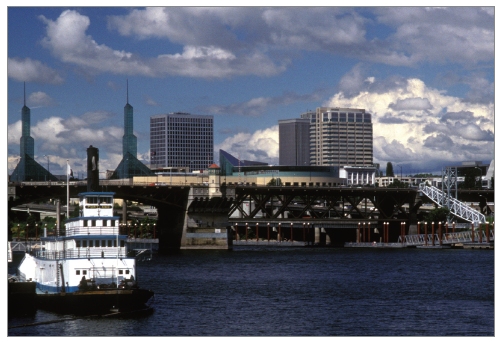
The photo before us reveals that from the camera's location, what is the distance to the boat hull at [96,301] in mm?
79625

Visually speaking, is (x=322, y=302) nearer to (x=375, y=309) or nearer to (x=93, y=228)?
(x=375, y=309)

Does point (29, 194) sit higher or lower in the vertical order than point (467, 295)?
higher

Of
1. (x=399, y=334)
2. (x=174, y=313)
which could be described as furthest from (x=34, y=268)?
(x=399, y=334)

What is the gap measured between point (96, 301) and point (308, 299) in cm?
2435

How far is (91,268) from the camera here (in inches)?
3278

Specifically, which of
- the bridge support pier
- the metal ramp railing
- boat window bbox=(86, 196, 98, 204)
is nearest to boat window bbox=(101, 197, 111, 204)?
boat window bbox=(86, 196, 98, 204)

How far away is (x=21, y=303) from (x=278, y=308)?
22.9 m

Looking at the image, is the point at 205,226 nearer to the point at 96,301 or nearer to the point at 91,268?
the point at 91,268

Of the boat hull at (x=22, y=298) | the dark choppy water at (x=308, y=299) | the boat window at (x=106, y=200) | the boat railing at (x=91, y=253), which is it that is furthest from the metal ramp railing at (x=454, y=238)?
the boat hull at (x=22, y=298)

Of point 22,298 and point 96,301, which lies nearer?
point 96,301

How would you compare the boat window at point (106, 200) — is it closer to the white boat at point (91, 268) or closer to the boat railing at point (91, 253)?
the white boat at point (91, 268)

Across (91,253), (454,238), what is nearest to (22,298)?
(91,253)

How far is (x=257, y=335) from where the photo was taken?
71.2 metres

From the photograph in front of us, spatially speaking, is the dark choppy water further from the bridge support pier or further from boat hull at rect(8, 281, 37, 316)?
the bridge support pier
